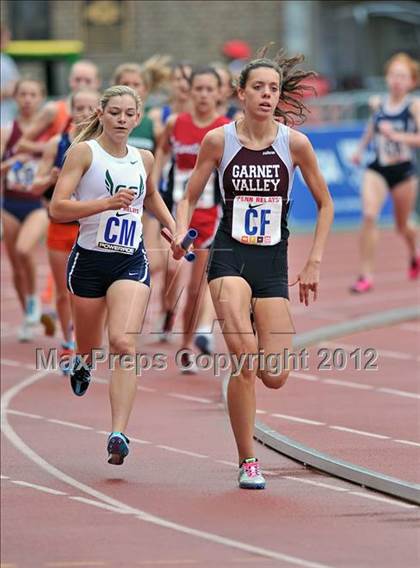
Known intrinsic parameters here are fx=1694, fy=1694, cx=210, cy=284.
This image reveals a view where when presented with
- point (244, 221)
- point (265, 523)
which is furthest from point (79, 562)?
point (244, 221)

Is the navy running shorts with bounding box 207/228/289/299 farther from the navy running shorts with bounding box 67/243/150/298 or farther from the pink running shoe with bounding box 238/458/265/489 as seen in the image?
the pink running shoe with bounding box 238/458/265/489

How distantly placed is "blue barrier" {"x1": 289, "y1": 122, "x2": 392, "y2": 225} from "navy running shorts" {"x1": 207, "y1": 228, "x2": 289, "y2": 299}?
16045 millimetres

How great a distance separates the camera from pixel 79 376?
10125 mm

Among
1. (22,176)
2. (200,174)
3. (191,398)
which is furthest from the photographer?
(22,176)

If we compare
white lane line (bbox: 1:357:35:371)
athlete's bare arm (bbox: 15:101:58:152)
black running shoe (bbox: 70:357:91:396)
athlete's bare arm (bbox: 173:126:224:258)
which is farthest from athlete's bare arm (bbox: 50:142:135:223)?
athlete's bare arm (bbox: 15:101:58:152)

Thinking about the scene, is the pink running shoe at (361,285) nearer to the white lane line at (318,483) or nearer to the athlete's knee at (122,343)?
the white lane line at (318,483)

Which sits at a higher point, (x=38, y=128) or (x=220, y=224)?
(x=38, y=128)

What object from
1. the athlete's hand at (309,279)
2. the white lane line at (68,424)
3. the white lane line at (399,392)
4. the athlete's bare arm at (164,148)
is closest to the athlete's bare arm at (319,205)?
the athlete's hand at (309,279)

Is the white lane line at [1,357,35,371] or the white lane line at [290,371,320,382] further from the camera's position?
the white lane line at [1,357,35,371]

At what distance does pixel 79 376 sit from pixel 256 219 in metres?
1.67

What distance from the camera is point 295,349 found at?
14.5 m

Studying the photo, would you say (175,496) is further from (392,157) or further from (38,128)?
(392,157)

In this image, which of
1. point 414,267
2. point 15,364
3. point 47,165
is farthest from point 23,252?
point 414,267

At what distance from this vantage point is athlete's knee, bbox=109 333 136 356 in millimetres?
9305
